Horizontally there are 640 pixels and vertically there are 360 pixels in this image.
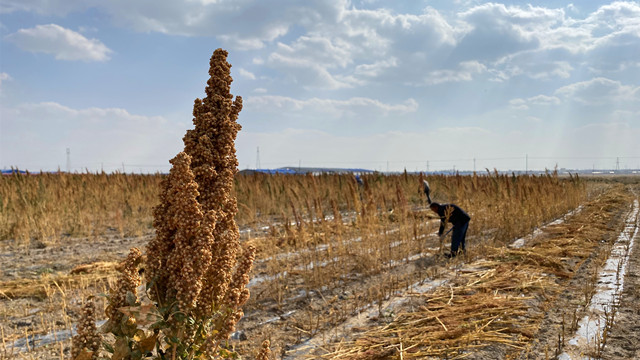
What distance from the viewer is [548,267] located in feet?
16.6

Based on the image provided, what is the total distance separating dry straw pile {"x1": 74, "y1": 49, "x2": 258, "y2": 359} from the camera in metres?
1.45

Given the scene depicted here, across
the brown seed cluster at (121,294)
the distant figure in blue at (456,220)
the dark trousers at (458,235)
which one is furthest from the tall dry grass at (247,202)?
the brown seed cluster at (121,294)

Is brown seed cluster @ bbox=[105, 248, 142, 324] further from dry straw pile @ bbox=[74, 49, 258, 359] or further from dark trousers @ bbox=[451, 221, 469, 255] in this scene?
dark trousers @ bbox=[451, 221, 469, 255]

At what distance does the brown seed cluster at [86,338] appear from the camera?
4.72 ft

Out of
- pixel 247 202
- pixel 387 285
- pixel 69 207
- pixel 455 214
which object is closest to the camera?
pixel 387 285

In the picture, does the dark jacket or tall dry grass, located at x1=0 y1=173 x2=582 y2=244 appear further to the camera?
tall dry grass, located at x1=0 y1=173 x2=582 y2=244

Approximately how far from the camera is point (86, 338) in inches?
57.3

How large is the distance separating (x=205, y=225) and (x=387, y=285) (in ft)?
10.5

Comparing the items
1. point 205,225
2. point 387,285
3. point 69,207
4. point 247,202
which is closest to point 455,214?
point 387,285

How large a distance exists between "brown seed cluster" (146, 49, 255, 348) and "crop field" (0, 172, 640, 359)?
0.31 m

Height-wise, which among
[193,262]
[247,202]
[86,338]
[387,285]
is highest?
[193,262]

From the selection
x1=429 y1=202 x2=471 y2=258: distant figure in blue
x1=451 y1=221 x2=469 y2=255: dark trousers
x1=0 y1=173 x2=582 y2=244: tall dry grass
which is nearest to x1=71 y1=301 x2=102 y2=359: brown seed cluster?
x1=0 y1=173 x2=582 y2=244: tall dry grass

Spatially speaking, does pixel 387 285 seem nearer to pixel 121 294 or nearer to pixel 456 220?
pixel 456 220

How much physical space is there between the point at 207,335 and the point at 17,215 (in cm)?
798
